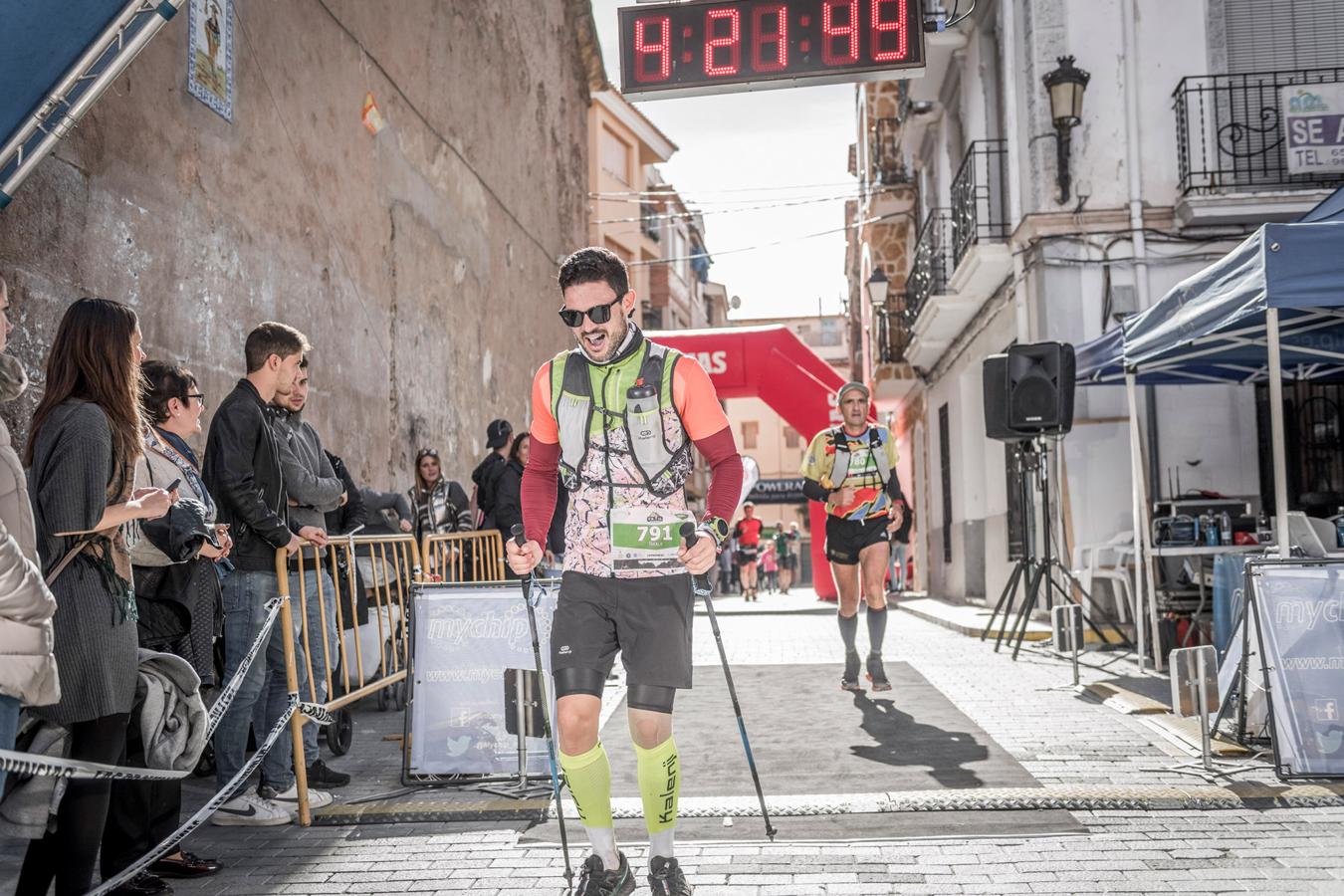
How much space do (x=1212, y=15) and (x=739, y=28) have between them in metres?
6.41

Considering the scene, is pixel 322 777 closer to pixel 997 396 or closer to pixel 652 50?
pixel 652 50

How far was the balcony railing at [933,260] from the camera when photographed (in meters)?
19.7

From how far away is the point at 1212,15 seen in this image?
13.7 m

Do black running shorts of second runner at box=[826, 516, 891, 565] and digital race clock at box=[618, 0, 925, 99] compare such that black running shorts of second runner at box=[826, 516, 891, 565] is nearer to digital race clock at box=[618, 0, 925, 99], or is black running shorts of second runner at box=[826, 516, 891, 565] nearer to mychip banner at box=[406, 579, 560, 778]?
mychip banner at box=[406, 579, 560, 778]

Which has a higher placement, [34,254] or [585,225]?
[585,225]

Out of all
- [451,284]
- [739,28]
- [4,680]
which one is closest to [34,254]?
[4,680]

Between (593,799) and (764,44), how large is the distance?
748cm

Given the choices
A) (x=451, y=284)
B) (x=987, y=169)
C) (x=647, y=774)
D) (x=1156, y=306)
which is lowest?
(x=647, y=774)

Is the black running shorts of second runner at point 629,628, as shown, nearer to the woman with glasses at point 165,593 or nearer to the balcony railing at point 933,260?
the woman with glasses at point 165,593

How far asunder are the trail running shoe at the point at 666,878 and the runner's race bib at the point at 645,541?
0.92 metres

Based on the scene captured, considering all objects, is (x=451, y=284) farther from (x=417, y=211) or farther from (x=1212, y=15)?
(x=1212, y=15)

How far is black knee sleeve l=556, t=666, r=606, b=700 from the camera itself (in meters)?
4.14

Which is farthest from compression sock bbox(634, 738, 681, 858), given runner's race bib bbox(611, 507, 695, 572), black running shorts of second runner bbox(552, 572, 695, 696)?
runner's race bib bbox(611, 507, 695, 572)

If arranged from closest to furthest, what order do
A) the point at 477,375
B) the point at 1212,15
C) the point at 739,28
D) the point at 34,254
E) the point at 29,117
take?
the point at 29,117
the point at 34,254
the point at 739,28
the point at 1212,15
the point at 477,375
